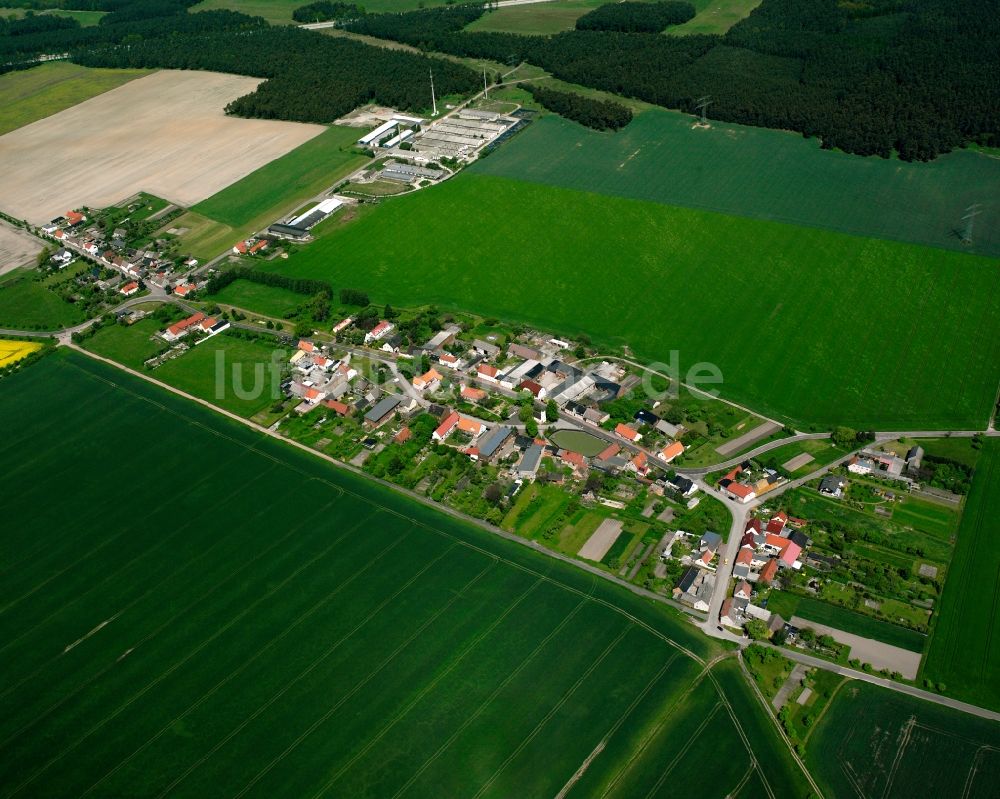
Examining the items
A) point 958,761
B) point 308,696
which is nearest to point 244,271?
point 308,696

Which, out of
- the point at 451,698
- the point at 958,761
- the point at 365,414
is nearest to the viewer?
the point at 958,761

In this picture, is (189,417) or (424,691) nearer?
(424,691)

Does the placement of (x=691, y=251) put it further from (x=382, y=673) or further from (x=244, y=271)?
(x=382, y=673)

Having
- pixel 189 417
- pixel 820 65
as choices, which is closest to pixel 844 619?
pixel 189 417

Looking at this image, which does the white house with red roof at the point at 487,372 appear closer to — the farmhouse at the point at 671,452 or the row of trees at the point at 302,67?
the farmhouse at the point at 671,452

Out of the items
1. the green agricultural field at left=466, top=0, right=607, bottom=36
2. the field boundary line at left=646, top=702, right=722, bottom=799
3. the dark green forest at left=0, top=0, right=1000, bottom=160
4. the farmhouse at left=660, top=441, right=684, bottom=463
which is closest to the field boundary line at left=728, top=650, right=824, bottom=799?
the field boundary line at left=646, top=702, right=722, bottom=799

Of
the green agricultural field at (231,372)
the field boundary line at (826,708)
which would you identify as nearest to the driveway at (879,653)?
the field boundary line at (826,708)

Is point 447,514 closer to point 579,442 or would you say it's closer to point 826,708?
point 579,442
